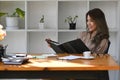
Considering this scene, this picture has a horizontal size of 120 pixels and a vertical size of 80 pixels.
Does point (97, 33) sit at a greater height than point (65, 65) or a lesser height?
greater

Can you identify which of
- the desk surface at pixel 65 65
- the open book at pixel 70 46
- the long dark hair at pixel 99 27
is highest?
the long dark hair at pixel 99 27

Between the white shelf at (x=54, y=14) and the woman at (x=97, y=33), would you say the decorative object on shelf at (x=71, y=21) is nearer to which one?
the white shelf at (x=54, y=14)

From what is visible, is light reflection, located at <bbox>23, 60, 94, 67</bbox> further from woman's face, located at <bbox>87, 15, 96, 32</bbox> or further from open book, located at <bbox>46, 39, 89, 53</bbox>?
woman's face, located at <bbox>87, 15, 96, 32</bbox>

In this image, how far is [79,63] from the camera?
2637 millimetres

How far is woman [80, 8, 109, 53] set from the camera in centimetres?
346

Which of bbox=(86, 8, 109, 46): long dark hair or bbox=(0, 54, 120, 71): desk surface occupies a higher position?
bbox=(86, 8, 109, 46): long dark hair

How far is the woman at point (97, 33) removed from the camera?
136 inches

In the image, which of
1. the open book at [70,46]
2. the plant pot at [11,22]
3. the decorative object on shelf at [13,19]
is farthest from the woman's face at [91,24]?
the plant pot at [11,22]

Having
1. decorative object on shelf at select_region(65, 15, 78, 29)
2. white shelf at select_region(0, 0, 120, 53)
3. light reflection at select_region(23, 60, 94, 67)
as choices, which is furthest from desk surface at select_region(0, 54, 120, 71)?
white shelf at select_region(0, 0, 120, 53)

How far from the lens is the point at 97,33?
3613mm

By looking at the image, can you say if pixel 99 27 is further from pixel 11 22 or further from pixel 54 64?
pixel 11 22

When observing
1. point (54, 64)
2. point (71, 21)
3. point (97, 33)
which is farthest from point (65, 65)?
point (71, 21)

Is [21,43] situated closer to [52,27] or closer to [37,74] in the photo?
[52,27]

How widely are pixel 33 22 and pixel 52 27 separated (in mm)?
332
